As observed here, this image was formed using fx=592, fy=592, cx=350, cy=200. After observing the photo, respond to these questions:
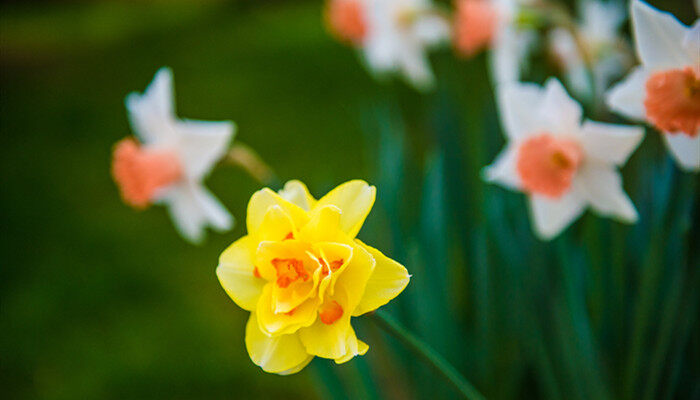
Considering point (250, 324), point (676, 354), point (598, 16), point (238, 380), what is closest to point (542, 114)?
point (676, 354)

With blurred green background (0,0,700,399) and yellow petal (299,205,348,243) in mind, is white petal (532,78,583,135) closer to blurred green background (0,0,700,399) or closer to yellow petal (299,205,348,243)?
blurred green background (0,0,700,399)

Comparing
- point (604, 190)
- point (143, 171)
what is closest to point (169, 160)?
point (143, 171)

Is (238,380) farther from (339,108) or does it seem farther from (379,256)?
(339,108)

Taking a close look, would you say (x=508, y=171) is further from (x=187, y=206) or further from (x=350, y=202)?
(x=187, y=206)

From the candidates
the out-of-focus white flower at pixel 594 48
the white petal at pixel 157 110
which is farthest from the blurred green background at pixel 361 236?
the white petal at pixel 157 110

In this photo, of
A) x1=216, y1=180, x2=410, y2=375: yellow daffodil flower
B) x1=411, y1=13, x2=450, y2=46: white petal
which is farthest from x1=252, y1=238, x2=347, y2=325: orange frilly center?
x1=411, y1=13, x2=450, y2=46: white petal

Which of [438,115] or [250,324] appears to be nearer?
[250,324]
